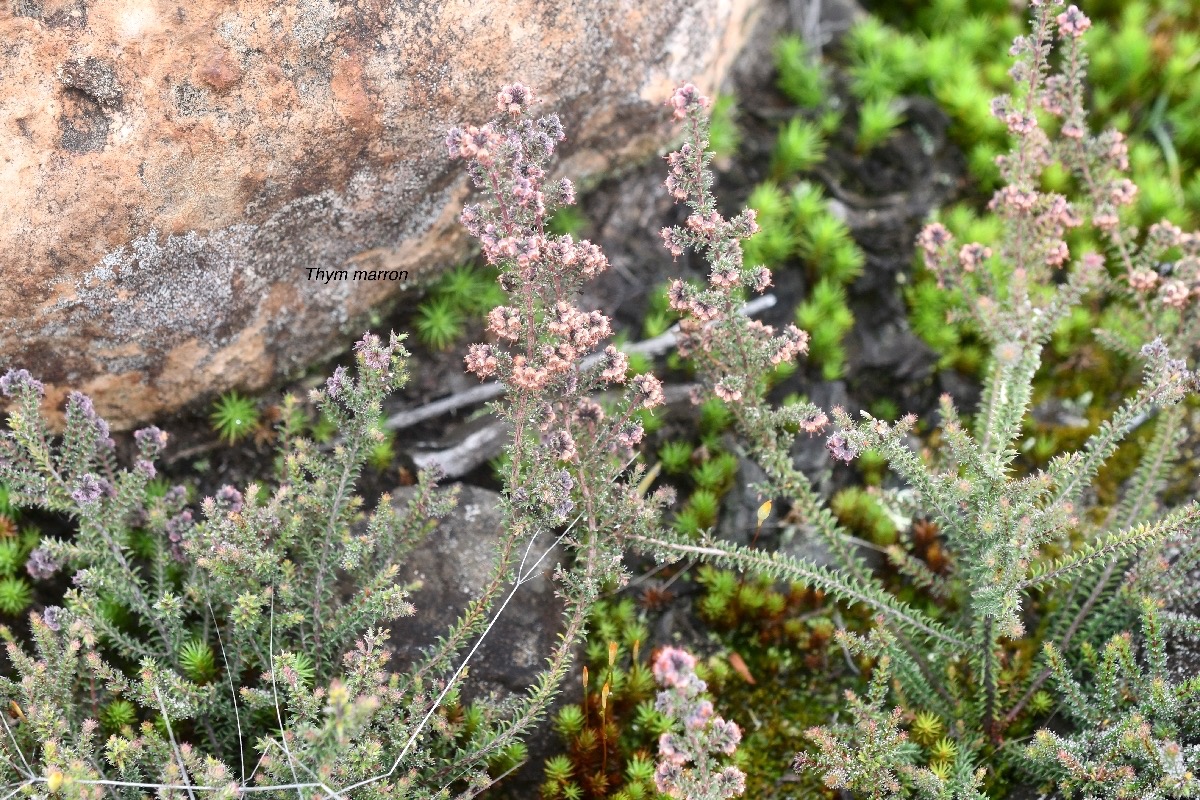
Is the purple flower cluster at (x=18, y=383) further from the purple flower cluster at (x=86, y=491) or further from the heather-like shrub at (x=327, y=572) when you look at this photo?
the purple flower cluster at (x=86, y=491)

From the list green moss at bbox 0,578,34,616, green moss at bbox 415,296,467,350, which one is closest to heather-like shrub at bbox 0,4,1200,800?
green moss at bbox 0,578,34,616

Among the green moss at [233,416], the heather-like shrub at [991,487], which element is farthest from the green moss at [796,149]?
the green moss at [233,416]

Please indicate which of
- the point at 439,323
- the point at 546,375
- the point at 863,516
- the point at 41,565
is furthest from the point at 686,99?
the point at 41,565

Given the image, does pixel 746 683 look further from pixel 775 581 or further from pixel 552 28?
pixel 552 28

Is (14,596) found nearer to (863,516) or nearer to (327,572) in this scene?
(327,572)

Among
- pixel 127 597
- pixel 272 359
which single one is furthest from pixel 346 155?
pixel 127 597

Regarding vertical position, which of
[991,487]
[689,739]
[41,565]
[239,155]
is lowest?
[41,565]
